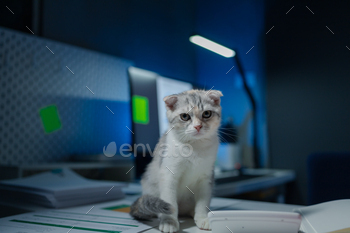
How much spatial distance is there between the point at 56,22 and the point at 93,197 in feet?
3.04

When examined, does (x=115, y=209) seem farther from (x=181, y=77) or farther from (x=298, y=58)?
(x=298, y=58)

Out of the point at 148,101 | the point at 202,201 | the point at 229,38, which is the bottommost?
the point at 202,201

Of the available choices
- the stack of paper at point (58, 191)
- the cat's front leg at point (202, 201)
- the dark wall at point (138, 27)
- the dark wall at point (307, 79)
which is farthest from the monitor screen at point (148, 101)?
the dark wall at point (307, 79)

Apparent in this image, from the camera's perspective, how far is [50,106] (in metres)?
1.34

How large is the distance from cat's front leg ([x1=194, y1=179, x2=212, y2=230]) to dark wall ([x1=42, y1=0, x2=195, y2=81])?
1.82ft

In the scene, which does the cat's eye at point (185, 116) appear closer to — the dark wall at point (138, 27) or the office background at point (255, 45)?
the office background at point (255, 45)

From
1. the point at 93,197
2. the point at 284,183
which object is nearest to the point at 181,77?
the point at 93,197

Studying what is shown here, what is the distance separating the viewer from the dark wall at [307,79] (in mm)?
811

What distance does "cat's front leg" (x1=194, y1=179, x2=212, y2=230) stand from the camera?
612mm

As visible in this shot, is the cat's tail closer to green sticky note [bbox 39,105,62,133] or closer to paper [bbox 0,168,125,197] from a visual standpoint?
paper [bbox 0,168,125,197]

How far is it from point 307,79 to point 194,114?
581mm

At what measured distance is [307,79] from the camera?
0.96 m

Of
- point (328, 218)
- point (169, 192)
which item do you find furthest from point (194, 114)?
point (328, 218)

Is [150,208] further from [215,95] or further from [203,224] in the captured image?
[215,95]
